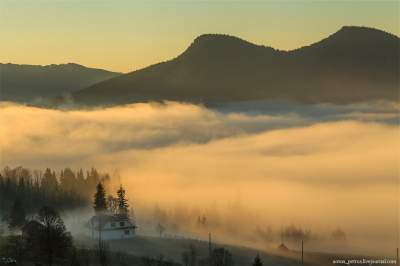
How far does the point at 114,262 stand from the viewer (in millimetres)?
161125

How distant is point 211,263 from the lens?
175 meters

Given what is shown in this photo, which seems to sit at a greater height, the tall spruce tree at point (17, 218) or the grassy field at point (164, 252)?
the tall spruce tree at point (17, 218)

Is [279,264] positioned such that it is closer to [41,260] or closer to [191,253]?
[191,253]

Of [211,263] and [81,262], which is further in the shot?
[211,263]

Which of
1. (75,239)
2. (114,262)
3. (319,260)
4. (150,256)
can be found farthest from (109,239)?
(319,260)

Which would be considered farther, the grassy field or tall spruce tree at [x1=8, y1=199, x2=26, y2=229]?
tall spruce tree at [x1=8, y1=199, x2=26, y2=229]

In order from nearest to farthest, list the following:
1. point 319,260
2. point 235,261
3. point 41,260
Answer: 1. point 41,260
2. point 235,261
3. point 319,260

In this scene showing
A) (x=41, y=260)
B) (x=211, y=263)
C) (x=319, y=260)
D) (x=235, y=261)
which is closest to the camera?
(x=41, y=260)

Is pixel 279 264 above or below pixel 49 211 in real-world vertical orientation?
below

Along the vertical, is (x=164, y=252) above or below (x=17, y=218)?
below

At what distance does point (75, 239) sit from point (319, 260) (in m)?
61.5

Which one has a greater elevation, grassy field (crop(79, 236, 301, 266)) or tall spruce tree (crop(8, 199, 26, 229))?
tall spruce tree (crop(8, 199, 26, 229))

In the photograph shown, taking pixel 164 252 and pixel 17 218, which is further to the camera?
pixel 17 218

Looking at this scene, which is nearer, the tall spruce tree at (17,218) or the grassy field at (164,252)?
the grassy field at (164,252)
